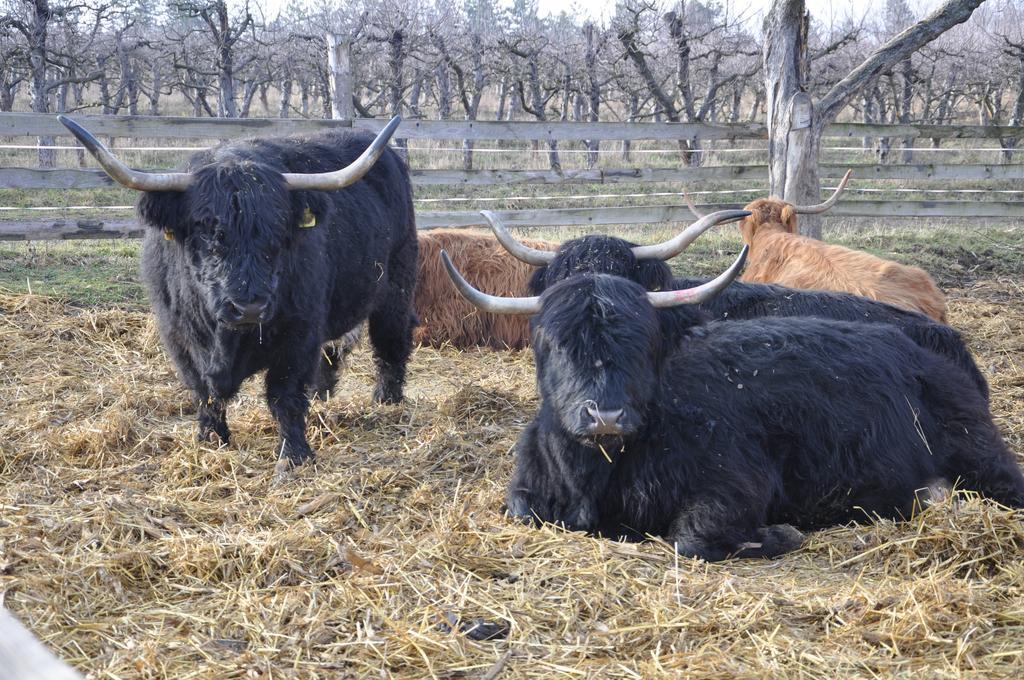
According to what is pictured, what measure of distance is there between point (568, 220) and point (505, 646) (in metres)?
9.30

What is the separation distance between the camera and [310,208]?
191 inches

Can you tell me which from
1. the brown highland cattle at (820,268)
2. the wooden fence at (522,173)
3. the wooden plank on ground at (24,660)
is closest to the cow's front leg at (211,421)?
the wooden fence at (522,173)

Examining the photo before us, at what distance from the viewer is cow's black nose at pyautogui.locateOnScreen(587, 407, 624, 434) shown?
351 cm

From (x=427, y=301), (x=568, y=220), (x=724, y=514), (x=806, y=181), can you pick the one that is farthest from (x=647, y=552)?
(x=568, y=220)

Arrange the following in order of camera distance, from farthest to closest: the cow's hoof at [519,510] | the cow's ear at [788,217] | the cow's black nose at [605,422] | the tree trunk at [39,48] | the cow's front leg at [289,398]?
the tree trunk at [39,48]
the cow's ear at [788,217]
the cow's front leg at [289,398]
the cow's hoof at [519,510]
the cow's black nose at [605,422]

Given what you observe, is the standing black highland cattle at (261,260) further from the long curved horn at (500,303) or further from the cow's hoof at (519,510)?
the cow's hoof at (519,510)

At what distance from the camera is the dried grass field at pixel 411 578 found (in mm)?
2869

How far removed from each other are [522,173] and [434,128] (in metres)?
3.57

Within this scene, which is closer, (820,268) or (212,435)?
(212,435)

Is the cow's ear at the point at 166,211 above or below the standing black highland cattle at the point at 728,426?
above

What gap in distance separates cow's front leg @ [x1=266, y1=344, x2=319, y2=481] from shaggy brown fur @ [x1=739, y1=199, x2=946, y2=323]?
369cm

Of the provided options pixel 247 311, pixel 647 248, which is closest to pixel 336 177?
pixel 247 311

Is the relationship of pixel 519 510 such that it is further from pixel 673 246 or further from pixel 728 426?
pixel 673 246

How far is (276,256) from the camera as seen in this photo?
4.56 m
